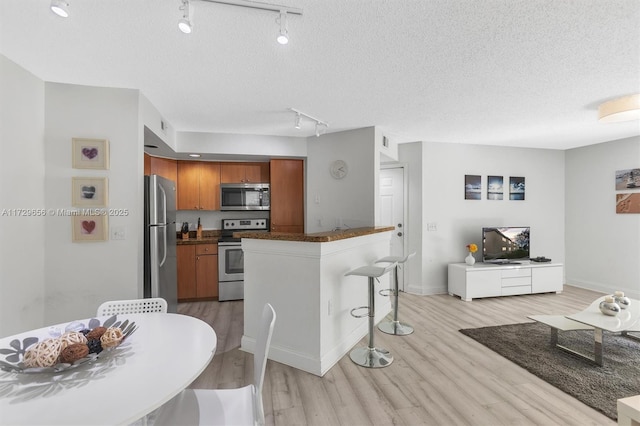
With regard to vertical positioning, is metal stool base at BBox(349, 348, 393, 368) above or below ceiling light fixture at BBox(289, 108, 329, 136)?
below

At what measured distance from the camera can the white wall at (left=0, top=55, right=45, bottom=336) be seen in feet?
6.88

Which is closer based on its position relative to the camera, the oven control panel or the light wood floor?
the light wood floor

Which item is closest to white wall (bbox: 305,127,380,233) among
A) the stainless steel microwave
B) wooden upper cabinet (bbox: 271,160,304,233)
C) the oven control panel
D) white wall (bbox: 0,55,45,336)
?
wooden upper cabinet (bbox: 271,160,304,233)

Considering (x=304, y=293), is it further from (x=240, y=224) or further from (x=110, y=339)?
(x=240, y=224)

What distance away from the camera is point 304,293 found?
2467 mm

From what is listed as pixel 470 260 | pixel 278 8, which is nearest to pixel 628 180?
pixel 470 260

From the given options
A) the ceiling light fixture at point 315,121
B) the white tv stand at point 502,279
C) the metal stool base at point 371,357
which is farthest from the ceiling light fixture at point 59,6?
the white tv stand at point 502,279

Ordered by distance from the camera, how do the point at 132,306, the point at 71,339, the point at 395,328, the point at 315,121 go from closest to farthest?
the point at 71,339
the point at 132,306
the point at 395,328
the point at 315,121

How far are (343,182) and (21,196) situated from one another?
3223 millimetres

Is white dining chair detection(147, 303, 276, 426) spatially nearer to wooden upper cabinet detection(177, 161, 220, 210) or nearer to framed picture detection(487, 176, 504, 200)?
wooden upper cabinet detection(177, 161, 220, 210)

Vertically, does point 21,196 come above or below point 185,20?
below

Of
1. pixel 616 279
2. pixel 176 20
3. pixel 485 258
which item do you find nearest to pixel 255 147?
pixel 176 20

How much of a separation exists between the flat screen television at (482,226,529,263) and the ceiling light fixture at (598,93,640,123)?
6.96ft

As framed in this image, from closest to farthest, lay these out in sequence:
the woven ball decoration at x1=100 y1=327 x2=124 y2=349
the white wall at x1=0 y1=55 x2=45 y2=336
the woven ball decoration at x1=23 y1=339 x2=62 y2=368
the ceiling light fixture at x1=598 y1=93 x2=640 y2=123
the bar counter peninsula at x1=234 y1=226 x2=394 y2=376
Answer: the woven ball decoration at x1=23 y1=339 x2=62 y2=368 → the woven ball decoration at x1=100 y1=327 x2=124 y2=349 → the white wall at x1=0 y1=55 x2=45 y2=336 → the bar counter peninsula at x1=234 y1=226 x2=394 y2=376 → the ceiling light fixture at x1=598 y1=93 x2=640 y2=123
